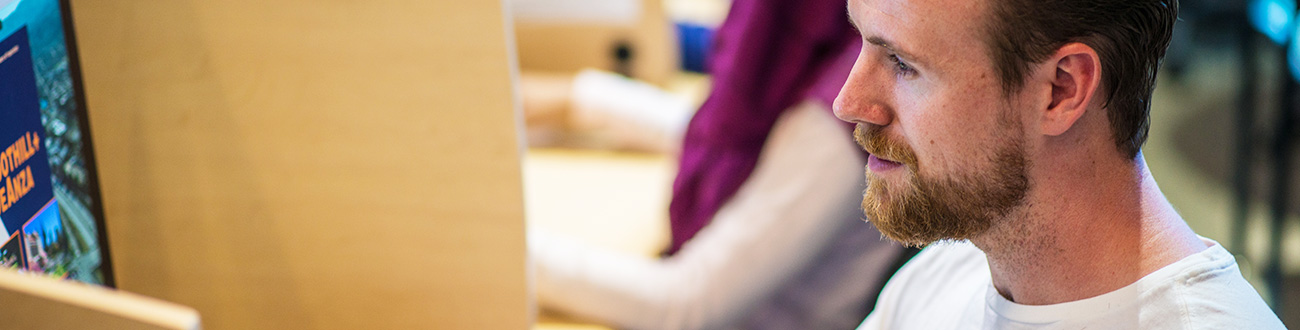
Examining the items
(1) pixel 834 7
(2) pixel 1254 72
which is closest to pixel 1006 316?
(1) pixel 834 7

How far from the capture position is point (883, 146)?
27.4 inches

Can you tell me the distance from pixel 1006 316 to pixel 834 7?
0.47 m

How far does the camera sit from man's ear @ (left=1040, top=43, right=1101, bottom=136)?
1.98 ft

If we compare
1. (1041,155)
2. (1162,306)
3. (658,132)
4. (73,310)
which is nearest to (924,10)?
(1041,155)

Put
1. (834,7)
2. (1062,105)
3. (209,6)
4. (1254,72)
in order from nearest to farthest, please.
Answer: (1062,105)
(209,6)
(834,7)
(1254,72)

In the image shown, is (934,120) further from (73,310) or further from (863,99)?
(73,310)

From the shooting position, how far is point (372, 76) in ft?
2.68

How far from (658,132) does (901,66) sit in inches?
37.7

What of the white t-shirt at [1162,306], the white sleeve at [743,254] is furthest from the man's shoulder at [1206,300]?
the white sleeve at [743,254]

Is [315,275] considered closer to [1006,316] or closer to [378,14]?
[378,14]

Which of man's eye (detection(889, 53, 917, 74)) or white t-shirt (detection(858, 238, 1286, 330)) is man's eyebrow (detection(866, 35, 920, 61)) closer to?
man's eye (detection(889, 53, 917, 74))

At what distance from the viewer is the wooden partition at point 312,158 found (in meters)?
0.79

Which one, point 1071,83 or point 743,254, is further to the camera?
point 743,254

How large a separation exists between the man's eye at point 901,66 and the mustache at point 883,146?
44 mm
